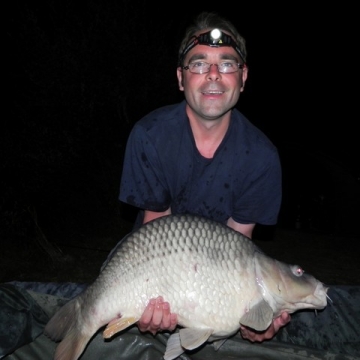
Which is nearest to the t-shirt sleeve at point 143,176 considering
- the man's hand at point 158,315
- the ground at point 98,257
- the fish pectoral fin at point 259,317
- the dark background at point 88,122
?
the man's hand at point 158,315

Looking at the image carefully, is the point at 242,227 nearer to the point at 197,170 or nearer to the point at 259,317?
the point at 197,170

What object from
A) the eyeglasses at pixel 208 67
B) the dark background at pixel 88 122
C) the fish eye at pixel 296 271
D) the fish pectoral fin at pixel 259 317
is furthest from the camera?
the dark background at pixel 88 122

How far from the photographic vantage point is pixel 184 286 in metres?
1.58

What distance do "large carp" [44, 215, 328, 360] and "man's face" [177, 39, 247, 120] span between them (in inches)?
21.0

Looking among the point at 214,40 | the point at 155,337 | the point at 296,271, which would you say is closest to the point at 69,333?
the point at 155,337

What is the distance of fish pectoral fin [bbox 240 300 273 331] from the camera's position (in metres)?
1.58

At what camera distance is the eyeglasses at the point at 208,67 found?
1.91 metres

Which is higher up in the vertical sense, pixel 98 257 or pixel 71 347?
pixel 71 347

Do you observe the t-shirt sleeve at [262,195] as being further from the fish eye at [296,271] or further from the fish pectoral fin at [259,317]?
the fish pectoral fin at [259,317]

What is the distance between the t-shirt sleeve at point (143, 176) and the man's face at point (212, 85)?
0.93 feet

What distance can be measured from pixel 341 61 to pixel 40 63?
7642 millimetres

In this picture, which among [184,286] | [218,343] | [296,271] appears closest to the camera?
[184,286]

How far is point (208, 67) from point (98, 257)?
10.9ft

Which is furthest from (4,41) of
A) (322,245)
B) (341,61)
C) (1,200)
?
(341,61)
